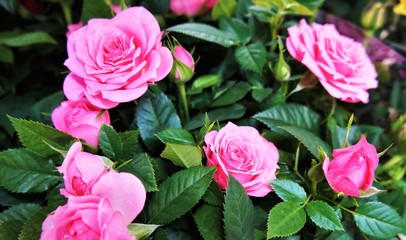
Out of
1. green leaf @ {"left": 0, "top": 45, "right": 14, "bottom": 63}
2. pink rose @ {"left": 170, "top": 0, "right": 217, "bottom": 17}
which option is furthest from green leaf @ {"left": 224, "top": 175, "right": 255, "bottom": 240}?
green leaf @ {"left": 0, "top": 45, "right": 14, "bottom": 63}

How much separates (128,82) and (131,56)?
30mm

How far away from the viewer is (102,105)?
0.51 metres

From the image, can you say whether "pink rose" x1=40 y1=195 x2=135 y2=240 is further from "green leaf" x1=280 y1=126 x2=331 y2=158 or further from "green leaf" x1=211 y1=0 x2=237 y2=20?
"green leaf" x1=211 y1=0 x2=237 y2=20

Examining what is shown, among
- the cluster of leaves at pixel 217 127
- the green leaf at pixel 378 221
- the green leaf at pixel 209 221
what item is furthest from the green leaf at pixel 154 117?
the green leaf at pixel 378 221

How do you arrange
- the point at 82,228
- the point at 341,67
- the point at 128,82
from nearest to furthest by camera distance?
the point at 82,228, the point at 128,82, the point at 341,67

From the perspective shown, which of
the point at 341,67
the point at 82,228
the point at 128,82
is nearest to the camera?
the point at 82,228

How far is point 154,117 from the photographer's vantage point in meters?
0.58

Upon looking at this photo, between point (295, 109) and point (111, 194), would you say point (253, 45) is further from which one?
point (111, 194)

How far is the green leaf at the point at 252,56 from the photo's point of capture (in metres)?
0.63

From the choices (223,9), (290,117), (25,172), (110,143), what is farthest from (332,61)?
(25,172)

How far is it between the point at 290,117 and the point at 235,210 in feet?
0.67

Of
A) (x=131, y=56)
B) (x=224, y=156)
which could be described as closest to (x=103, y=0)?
(x=131, y=56)

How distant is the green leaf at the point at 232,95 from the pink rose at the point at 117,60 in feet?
0.43

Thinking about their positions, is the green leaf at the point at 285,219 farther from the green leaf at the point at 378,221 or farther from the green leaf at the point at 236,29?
the green leaf at the point at 236,29
